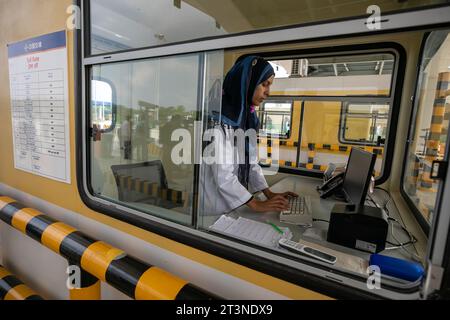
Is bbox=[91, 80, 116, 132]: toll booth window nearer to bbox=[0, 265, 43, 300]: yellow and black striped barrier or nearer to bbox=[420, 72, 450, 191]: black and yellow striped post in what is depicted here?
bbox=[0, 265, 43, 300]: yellow and black striped barrier

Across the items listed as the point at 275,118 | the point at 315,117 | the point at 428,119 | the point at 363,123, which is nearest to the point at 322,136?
the point at 315,117

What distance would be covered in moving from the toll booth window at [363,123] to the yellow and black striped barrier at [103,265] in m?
2.23

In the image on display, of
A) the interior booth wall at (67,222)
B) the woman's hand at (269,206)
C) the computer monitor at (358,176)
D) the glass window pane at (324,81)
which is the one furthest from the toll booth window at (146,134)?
the glass window pane at (324,81)

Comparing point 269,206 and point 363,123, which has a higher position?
point 363,123

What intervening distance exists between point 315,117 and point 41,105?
2599 millimetres

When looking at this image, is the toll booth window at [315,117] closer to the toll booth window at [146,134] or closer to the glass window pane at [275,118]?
the glass window pane at [275,118]

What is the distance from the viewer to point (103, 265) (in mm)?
1025

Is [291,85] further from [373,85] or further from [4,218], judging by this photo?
[4,218]

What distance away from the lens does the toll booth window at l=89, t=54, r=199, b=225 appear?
1.04 meters

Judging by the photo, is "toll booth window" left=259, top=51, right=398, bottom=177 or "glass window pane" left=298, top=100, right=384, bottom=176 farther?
"glass window pane" left=298, top=100, right=384, bottom=176

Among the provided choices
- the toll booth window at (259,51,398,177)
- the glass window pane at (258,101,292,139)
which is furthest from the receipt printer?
the glass window pane at (258,101,292,139)

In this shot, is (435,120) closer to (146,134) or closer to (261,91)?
(261,91)

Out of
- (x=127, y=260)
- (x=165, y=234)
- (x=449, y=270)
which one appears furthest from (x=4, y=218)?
(x=449, y=270)

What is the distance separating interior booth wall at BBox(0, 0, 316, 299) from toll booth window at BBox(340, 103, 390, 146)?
6.89ft
